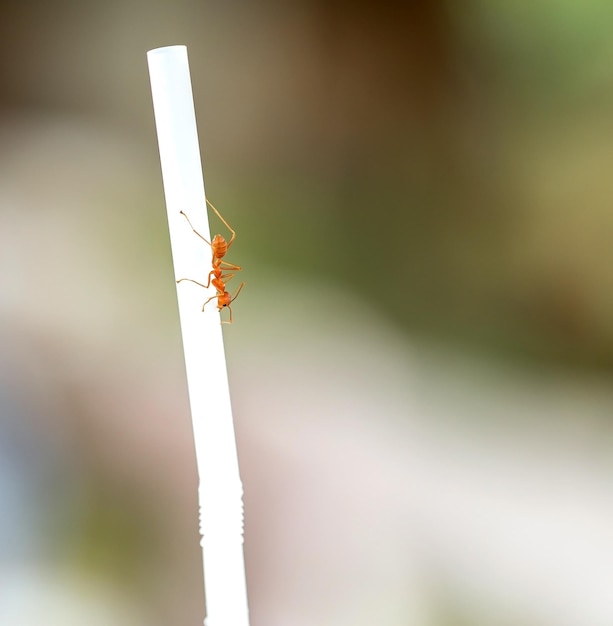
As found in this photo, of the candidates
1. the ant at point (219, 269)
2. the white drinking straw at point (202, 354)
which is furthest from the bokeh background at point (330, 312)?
the white drinking straw at point (202, 354)

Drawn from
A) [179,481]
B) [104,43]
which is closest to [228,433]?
[179,481]

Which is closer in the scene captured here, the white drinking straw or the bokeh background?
the white drinking straw

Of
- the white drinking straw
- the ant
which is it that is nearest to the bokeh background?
the ant

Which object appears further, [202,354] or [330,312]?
[330,312]

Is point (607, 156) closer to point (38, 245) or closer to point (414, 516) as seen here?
point (414, 516)

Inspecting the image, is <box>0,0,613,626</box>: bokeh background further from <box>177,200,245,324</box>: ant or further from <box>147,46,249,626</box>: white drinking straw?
<box>147,46,249,626</box>: white drinking straw

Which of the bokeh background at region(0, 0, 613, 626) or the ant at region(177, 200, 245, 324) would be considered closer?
the ant at region(177, 200, 245, 324)
